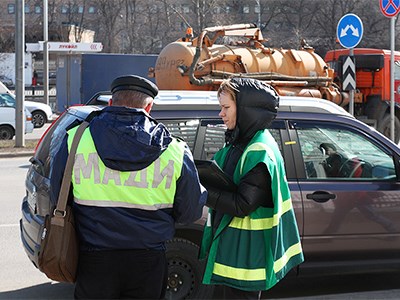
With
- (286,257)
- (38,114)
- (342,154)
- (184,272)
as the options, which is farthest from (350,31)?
(38,114)

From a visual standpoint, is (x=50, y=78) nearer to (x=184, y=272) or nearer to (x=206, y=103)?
(x=206, y=103)

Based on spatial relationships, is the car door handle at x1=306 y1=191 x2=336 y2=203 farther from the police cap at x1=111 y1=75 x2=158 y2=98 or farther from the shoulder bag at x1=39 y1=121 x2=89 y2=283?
the shoulder bag at x1=39 y1=121 x2=89 y2=283

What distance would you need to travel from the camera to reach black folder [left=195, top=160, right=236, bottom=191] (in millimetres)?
3754

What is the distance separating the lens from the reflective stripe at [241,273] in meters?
3.71

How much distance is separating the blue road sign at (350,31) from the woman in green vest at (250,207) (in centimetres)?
986

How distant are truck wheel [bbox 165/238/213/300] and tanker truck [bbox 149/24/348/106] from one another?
10384 millimetres

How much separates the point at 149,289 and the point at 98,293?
248mm

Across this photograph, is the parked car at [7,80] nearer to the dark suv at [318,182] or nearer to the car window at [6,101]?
the car window at [6,101]

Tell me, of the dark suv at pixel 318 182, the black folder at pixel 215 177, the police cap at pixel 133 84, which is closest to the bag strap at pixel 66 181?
the police cap at pixel 133 84

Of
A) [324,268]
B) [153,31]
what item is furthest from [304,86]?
[153,31]

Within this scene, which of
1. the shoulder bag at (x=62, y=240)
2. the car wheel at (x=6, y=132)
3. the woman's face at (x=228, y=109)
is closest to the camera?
the shoulder bag at (x=62, y=240)

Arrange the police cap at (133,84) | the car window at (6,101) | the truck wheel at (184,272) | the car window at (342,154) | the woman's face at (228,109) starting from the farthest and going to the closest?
the car window at (6,101) < the car window at (342,154) < the truck wheel at (184,272) < the woman's face at (228,109) < the police cap at (133,84)

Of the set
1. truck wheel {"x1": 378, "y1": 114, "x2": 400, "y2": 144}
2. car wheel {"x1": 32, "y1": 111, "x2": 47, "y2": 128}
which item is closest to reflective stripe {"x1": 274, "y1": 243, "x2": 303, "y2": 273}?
truck wheel {"x1": 378, "y1": 114, "x2": 400, "y2": 144}

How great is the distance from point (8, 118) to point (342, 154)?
15973 millimetres
